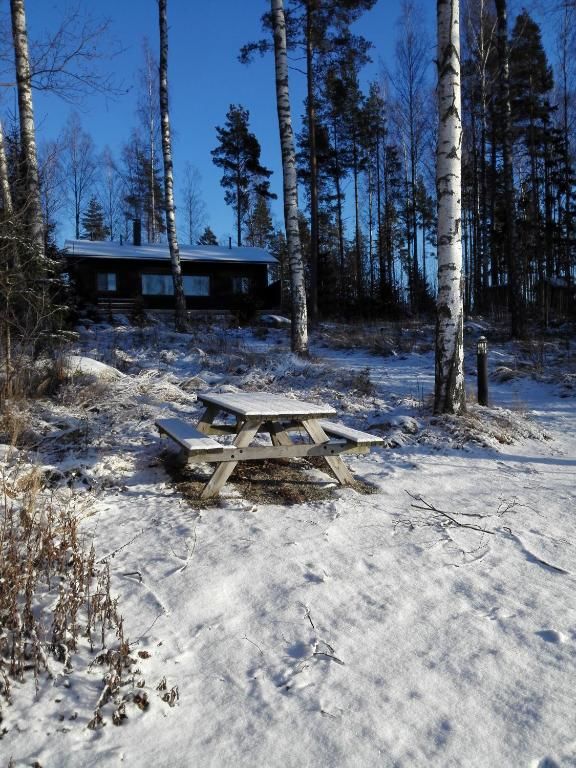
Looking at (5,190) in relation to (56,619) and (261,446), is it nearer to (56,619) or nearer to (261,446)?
(261,446)

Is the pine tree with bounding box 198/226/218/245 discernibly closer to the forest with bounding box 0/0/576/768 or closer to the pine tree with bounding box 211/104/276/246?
the pine tree with bounding box 211/104/276/246

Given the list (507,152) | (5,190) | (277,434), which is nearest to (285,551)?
(277,434)

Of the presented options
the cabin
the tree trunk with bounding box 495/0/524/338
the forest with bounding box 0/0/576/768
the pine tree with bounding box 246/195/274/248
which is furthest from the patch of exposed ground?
the pine tree with bounding box 246/195/274/248

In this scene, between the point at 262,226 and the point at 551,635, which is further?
the point at 262,226

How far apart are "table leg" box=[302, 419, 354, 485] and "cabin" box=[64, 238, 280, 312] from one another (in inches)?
738

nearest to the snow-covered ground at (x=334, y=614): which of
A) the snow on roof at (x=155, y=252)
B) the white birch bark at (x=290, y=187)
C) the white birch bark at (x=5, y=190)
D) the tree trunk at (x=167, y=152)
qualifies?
the white birch bark at (x=5, y=190)

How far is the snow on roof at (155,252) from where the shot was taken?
2281 centimetres

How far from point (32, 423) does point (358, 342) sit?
Answer: 918cm

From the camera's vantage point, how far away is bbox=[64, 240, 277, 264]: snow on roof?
74.8 feet

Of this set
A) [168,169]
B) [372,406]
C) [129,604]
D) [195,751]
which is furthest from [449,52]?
[168,169]

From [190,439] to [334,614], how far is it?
6.19 ft

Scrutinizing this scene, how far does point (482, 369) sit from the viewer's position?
720 centimetres

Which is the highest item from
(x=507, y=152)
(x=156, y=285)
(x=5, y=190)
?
(x=507, y=152)

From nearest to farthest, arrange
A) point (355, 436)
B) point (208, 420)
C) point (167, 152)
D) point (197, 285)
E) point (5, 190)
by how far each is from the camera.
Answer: point (355, 436), point (208, 420), point (5, 190), point (167, 152), point (197, 285)
